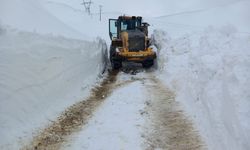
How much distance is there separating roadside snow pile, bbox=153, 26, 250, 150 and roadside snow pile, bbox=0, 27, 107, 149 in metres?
3.53

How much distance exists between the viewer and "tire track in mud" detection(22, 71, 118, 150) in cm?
880

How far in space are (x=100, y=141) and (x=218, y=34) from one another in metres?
8.32

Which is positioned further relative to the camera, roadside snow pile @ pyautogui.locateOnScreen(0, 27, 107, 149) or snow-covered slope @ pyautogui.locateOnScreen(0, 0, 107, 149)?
snow-covered slope @ pyautogui.locateOnScreen(0, 0, 107, 149)

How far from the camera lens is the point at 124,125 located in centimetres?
973

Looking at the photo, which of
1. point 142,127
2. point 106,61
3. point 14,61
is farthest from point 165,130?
point 106,61

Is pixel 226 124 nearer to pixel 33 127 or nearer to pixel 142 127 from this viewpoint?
pixel 142 127

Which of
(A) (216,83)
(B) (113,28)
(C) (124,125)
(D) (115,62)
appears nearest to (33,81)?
(C) (124,125)

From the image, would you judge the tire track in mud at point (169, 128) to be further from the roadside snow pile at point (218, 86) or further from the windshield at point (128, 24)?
the windshield at point (128, 24)

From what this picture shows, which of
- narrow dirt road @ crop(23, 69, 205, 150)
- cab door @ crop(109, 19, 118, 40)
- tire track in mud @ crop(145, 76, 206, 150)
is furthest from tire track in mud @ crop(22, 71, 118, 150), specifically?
cab door @ crop(109, 19, 118, 40)

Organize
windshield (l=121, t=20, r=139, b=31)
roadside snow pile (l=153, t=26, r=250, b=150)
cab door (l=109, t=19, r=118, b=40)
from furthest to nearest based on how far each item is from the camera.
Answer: cab door (l=109, t=19, r=118, b=40) < windshield (l=121, t=20, r=139, b=31) < roadside snow pile (l=153, t=26, r=250, b=150)

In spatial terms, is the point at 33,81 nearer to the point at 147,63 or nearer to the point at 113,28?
the point at 147,63

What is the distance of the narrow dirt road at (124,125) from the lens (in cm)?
858

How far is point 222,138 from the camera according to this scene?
778cm

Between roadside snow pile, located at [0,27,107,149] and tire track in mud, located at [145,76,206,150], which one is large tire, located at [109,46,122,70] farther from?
tire track in mud, located at [145,76,206,150]
